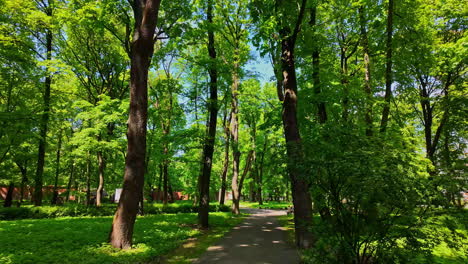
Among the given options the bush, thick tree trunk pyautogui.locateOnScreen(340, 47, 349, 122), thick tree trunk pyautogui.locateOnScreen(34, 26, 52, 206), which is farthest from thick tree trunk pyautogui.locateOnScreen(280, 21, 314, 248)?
thick tree trunk pyautogui.locateOnScreen(34, 26, 52, 206)

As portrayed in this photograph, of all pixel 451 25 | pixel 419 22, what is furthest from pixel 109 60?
pixel 451 25

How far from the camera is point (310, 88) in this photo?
11062mm

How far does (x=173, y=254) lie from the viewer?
7289 mm

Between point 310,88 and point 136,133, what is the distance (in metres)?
7.67

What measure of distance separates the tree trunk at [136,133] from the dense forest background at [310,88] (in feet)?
4.50

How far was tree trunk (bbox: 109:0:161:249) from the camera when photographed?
23.3 ft

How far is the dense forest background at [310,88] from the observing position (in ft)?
13.6

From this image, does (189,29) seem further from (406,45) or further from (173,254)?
(406,45)

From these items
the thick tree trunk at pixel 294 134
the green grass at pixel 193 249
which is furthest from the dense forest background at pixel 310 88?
the green grass at pixel 193 249

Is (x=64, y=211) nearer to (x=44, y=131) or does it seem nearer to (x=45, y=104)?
(x=44, y=131)

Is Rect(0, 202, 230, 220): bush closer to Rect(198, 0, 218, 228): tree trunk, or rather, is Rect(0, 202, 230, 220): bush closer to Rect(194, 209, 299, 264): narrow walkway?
Rect(198, 0, 218, 228): tree trunk

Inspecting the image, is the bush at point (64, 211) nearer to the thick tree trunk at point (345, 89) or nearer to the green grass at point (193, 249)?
the green grass at point (193, 249)

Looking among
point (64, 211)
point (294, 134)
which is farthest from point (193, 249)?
point (64, 211)

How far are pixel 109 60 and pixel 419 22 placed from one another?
2075cm
